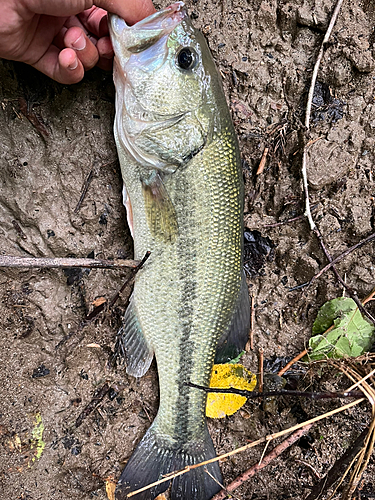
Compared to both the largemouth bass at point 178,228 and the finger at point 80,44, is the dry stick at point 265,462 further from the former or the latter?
the finger at point 80,44

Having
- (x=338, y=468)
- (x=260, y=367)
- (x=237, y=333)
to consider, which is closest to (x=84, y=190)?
(x=237, y=333)

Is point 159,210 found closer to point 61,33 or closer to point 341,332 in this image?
point 61,33

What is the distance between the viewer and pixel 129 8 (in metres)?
2.04

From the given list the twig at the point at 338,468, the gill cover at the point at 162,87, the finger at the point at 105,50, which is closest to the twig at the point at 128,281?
the gill cover at the point at 162,87

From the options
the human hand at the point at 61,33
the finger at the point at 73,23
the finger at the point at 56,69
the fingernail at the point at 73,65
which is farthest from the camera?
the finger at the point at 73,23

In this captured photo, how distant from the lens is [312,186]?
2.61 metres

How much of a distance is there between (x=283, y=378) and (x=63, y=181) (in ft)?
6.24

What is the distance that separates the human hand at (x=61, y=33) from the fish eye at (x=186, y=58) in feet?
1.01

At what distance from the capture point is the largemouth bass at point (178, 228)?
2.08m

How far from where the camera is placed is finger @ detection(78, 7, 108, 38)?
7.48 ft

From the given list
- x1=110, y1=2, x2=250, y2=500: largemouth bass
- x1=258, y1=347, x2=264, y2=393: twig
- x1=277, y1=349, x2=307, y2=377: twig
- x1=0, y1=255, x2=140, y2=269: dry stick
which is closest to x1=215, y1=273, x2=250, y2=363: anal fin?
x1=110, y1=2, x2=250, y2=500: largemouth bass

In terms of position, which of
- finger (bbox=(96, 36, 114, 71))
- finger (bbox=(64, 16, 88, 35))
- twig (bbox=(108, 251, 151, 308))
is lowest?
twig (bbox=(108, 251, 151, 308))

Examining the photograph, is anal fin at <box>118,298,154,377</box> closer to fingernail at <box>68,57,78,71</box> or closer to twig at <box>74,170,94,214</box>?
twig at <box>74,170,94,214</box>

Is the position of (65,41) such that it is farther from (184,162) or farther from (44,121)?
(184,162)
